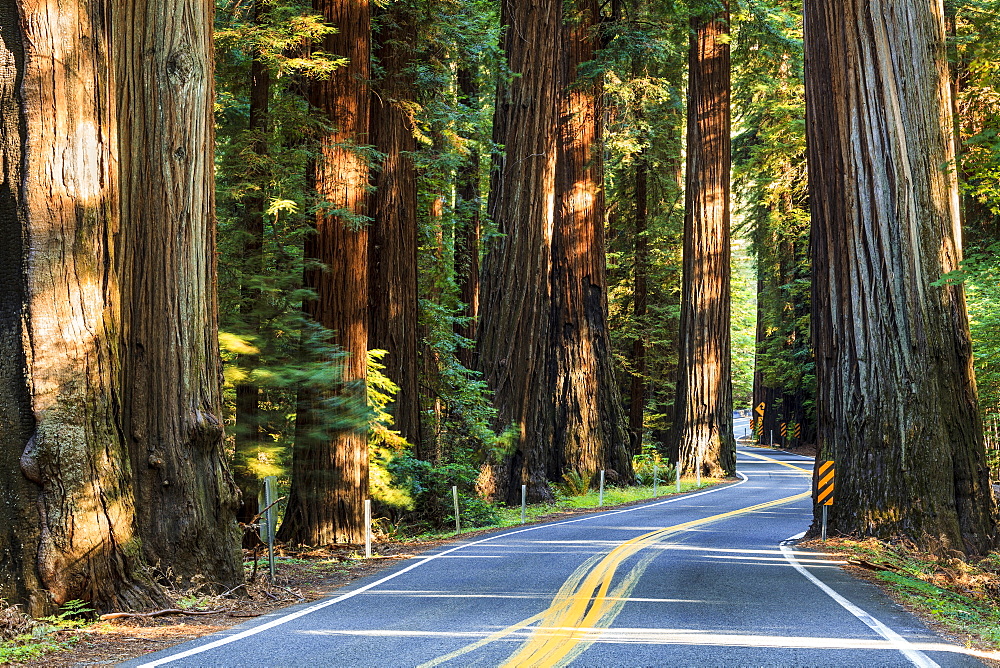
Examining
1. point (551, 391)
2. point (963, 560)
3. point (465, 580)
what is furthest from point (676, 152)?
point (465, 580)

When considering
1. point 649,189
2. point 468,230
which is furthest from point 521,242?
point 649,189

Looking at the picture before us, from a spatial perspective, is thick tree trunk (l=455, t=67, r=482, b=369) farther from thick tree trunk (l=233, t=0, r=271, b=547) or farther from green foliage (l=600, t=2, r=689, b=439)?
thick tree trunk (l=233, t=0, r=271, b=547)

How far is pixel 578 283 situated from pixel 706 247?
5467 mm

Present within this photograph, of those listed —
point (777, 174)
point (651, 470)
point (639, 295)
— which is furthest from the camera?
point (777, 174)

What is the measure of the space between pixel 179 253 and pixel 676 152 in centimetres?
2824

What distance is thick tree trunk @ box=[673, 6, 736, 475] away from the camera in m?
30.3

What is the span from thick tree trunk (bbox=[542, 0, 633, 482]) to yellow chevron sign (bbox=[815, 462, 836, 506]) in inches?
448

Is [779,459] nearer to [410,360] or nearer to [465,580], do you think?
[410,360]

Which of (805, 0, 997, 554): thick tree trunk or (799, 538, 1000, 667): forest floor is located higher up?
(805, 0, 997, 554): thick tree trunk

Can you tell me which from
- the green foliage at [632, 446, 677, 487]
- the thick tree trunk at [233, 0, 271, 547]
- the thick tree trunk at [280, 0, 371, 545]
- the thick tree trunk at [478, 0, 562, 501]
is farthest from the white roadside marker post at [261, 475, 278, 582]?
the green foliage at [632, 446, 677, 487]

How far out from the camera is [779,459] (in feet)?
156

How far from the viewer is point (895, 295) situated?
48.5ft

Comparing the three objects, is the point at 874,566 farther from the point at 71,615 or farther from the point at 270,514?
the point at 71,615

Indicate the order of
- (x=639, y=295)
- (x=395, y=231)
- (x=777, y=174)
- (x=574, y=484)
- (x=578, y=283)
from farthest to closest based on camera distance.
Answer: (x=777, y=174)
(x=639, y=295)
(x=578, y=283)
(x=574, y=484)
(x=395, y=231)
